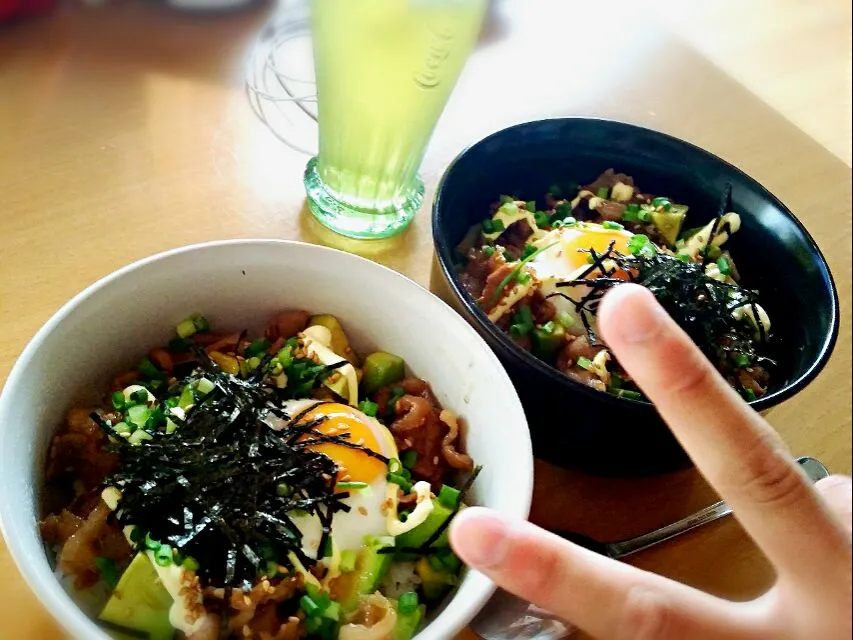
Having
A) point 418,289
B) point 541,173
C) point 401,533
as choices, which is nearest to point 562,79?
point 541,173

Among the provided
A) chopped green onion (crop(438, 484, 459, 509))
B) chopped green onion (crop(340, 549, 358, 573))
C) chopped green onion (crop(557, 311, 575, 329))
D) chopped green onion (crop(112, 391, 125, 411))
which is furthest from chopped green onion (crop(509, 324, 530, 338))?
chopped green onion (crop(112, 391, 125, 411))

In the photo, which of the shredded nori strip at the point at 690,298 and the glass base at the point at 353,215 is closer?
the shredded nori strip at the point at 690,298

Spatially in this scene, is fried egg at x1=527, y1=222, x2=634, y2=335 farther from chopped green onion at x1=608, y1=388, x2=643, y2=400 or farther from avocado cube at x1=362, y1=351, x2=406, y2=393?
avocado cube at x1=362, y1=351, x2=406, y2=393

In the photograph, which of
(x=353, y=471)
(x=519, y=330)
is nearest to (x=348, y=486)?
(x=353, y=471)

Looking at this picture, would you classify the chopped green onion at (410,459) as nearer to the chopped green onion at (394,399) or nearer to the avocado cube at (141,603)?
the chopped green onion at (394,399)

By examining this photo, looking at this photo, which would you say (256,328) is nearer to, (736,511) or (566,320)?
(566,320)

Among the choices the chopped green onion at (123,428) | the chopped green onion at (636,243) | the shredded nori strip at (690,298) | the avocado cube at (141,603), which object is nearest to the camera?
the avocado cube at (141,603)

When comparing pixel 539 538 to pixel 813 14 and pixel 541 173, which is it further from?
pixel 813 14

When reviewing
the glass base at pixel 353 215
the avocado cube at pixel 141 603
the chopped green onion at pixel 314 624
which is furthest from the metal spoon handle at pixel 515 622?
the glass base at pixel 353 215
